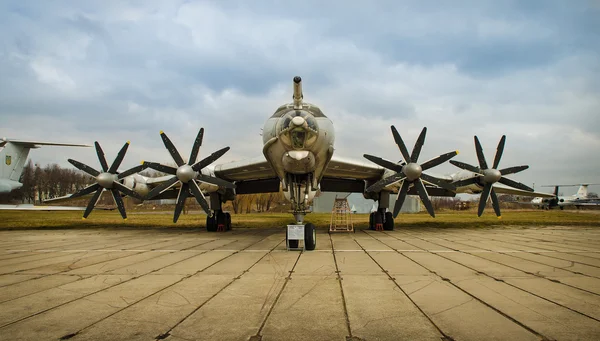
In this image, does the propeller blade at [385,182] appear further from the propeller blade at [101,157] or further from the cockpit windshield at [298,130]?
the propeller blade at [101,157]

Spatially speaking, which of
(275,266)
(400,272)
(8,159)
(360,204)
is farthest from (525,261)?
(360,204)

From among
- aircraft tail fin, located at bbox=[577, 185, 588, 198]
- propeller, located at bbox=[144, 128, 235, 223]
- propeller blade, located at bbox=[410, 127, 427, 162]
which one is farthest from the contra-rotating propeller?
aircraft tail fin, located at bbox=[577, 185, 588, 198]

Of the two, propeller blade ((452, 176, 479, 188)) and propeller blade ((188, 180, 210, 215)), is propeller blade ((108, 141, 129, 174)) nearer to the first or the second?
propeller blade ((188, 180, 210, 215))

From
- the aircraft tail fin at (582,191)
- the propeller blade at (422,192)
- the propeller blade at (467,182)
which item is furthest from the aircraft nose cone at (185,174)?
the aircraft tail fin at (582,191)

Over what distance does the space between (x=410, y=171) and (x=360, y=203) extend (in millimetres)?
48598

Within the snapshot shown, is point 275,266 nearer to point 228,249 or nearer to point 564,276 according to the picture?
point 228,249

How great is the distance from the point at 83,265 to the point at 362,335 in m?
6.67

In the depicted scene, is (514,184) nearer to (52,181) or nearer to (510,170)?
(510,170)

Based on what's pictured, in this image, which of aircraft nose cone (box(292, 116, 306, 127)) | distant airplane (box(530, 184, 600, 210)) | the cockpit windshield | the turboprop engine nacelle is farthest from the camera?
distant airplane (box(530, 184, 600, 210))

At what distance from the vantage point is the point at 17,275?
20.5 ft

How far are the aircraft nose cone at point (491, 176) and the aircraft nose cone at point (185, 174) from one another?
12.9 m

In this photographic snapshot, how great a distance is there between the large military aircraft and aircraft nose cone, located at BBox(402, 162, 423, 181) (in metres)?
0.04

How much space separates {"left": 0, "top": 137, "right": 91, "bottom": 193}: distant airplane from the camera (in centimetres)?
2019

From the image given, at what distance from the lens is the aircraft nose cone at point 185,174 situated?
13.1 metres
